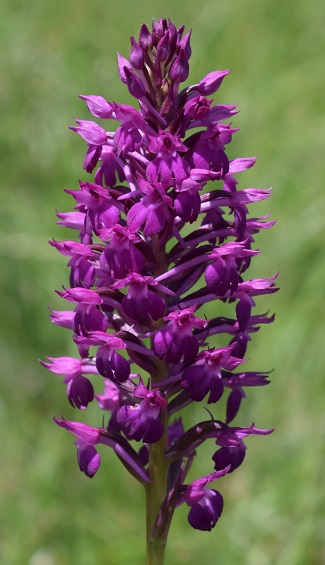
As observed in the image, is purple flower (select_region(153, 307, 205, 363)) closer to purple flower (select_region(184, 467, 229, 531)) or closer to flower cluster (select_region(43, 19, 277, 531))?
flower cluster (select_region(43, 19, 277, 531))

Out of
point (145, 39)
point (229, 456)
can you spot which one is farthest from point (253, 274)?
point (145, 39)

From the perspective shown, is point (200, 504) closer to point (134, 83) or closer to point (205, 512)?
point (205, 512)

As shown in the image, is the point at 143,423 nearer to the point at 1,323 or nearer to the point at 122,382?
the point at 122,382

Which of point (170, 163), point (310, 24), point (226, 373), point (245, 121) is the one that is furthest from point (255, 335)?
point (310, 24)

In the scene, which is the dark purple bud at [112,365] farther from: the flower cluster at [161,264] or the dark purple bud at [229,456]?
the dark purple bud at [229,456]

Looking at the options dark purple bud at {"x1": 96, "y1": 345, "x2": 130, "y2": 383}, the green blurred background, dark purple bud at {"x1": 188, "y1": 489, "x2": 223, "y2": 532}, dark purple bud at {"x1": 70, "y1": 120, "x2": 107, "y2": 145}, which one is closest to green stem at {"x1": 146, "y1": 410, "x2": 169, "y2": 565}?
dark purple bud at {"x1": 188, "y1": 489, "x2": 223, "y2": 532}

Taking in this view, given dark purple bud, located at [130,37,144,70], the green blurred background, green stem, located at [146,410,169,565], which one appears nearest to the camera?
dark purple bud, located at [130,37,144,70]
